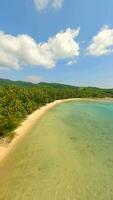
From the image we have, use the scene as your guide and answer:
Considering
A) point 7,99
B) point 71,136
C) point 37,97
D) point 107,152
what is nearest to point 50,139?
point 71,136

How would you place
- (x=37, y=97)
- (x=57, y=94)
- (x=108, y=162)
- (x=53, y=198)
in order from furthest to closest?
1. (x=57, y=94)
2. (x=37, y=97)
3. (x=108, y=162)
4. (x=53, y=198)

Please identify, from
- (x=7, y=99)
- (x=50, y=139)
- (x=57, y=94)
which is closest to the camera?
(x=50, y=139)

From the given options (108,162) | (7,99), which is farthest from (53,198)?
(7,99)

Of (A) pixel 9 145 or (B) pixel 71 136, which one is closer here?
(A) pixel 9 145

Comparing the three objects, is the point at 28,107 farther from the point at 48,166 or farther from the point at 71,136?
the point at 48,166

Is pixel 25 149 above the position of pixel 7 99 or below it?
below

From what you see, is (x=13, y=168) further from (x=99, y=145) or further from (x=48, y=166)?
(x=99, y=145)
